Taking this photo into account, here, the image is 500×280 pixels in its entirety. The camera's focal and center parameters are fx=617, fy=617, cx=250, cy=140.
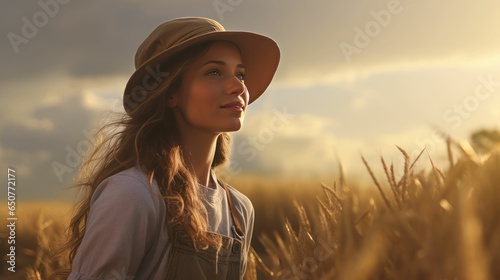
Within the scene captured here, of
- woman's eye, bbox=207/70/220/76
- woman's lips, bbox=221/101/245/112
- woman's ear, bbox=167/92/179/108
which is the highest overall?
woman's ear, bbox=167/92/179/108

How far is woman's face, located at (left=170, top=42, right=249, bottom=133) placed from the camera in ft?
8.59

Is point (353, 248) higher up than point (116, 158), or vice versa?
point (116, 158)

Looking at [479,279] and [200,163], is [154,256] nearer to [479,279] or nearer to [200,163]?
[200,163]

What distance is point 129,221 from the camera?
2230 mm

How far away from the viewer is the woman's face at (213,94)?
262cm

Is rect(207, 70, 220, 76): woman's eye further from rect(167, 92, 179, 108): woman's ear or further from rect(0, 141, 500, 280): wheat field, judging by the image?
rect(0, 141, 500, 280): wheat field

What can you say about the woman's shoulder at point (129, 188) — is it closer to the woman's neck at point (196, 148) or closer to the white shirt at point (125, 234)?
the white shirt at point (125, 234)

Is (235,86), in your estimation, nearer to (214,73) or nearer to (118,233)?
(214,73)

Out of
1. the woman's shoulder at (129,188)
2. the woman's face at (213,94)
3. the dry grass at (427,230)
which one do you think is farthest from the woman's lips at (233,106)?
the dry grass at (427,230)

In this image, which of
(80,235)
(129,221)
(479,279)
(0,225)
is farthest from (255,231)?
(479,279)

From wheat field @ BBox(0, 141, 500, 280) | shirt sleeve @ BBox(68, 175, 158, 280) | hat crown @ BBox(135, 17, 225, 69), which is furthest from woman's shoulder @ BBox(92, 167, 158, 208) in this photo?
wheat field @ BBox(0, 141, 500, 280)

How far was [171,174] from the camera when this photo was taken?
8.08ft

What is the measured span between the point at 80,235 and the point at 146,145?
21.3 inches

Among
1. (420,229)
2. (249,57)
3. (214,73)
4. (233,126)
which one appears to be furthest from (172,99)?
(420,229)
